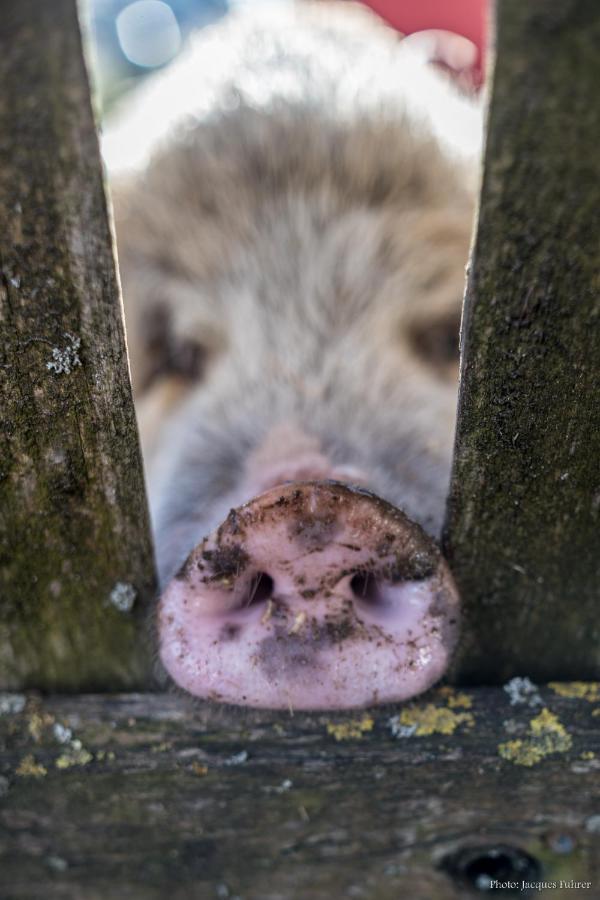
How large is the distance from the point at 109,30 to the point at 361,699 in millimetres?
6797

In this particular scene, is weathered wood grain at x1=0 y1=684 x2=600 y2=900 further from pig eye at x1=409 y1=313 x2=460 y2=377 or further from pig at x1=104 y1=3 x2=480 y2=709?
pig eye at x1=409 y1=313 x2=460 y2=377

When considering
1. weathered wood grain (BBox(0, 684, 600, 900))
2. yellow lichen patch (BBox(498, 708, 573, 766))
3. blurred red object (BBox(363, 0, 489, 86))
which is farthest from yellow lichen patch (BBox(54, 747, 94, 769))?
blurred red object (BBox(363, 0, 489, 86))

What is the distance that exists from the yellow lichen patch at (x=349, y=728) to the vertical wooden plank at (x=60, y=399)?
258mm

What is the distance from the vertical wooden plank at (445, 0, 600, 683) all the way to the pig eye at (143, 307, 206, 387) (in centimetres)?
116

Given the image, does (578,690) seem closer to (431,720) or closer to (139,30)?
(431,720)

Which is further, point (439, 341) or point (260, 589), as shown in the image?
point (439, 341)

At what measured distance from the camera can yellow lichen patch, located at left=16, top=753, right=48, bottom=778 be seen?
980 mm

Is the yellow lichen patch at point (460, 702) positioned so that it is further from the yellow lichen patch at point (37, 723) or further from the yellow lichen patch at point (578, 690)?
the yellow lichen patch at point (37, 723)

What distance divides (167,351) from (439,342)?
0.69 metres

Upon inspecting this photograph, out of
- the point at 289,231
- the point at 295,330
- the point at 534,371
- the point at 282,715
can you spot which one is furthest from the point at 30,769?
the point at 289,231

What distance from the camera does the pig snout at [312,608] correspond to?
0.94 m

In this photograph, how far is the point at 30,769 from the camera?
3.22ft

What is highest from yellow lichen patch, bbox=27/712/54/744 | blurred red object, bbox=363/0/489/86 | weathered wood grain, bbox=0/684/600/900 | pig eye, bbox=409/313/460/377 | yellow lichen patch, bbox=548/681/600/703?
blurred red object, bbox=363/0/489/86

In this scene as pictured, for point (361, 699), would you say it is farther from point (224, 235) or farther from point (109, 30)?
point (109, 30)
